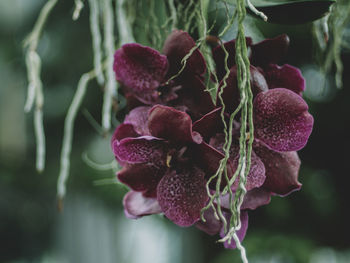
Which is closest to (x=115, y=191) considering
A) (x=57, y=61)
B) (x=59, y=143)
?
(x=59, y=143)

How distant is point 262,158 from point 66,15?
3.50ft

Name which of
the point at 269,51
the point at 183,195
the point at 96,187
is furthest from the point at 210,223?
the point at 96,187

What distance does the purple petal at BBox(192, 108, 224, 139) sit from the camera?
0.26m

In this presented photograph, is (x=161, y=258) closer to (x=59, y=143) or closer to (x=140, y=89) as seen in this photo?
(x=59, y=143)

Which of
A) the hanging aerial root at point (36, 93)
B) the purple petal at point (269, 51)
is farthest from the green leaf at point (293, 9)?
the hanging aerial root at point (36, 93)

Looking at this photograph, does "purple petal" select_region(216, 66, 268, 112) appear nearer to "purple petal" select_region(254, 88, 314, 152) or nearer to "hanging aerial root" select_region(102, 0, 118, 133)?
"purple petal" select_region(254, 88, 314, 152)

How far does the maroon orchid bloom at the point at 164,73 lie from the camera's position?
0.29 meters

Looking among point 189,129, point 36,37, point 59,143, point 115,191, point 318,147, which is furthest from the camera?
point 59,143

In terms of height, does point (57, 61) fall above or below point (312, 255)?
above

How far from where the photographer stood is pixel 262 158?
0.29 m

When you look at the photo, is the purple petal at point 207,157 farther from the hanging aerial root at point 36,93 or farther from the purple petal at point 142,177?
the hanging aerial root at point 36,93

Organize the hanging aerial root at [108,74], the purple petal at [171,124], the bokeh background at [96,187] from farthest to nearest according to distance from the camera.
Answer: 1. the bokeh background at [96,187]
2. the hanging aerial root at [108,74]
3. the purple petal at [171,124]

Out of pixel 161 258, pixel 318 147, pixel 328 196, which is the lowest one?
pixel 161 258

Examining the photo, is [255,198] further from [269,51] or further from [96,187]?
[96,187]
